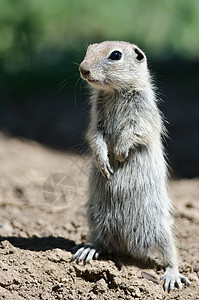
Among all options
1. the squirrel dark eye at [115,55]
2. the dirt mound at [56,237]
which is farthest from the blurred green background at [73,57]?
the squirrel dark eye at [115,55]

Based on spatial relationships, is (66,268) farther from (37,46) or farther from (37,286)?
(37,46)

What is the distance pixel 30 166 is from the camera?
20.7 ft

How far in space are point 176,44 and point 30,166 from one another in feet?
15.3

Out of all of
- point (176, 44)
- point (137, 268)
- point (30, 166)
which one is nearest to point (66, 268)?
point (137, 268)

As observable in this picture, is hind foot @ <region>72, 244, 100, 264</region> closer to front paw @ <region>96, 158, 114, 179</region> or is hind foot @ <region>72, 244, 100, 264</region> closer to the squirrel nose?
front paw @ <region>96, 158, 114, 179</region>

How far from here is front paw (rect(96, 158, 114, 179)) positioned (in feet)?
12.8

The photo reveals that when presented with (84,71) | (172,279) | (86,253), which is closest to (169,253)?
(172,279)

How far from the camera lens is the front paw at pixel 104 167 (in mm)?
3887

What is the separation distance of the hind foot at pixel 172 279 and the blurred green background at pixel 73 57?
10.5ft

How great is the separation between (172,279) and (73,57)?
556cm

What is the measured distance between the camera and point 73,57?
8758 millimetres

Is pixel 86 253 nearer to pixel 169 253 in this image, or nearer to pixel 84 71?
pixel 169 253

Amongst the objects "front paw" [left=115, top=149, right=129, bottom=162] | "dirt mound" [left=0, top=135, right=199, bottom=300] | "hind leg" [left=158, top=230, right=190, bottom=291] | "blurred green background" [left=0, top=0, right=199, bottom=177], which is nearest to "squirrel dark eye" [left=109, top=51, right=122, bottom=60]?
"front paw" [left=115, top=149, right=129, bottom=162]

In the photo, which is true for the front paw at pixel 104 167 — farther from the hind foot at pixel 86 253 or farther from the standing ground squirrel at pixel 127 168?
the hind foot at pixel 86 253
